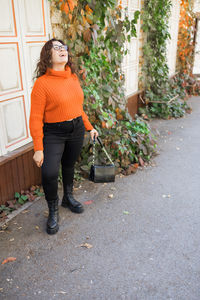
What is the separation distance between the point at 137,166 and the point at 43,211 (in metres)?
1.64

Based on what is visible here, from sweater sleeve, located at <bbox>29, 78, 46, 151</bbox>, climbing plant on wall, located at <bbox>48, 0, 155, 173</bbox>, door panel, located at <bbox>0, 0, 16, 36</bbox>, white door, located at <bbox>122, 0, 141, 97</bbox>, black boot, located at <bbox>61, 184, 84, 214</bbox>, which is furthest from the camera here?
white door, located at <bbox>122, 0, 141, 97</bbox>

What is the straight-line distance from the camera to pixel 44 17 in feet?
10.6

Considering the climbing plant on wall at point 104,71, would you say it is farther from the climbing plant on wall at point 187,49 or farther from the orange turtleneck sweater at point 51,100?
the climbing plant on wall at point 187,49

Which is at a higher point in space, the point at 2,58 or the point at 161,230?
the point at 2,58

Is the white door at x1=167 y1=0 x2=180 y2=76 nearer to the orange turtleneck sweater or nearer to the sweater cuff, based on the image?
the orange turtleneck sweater

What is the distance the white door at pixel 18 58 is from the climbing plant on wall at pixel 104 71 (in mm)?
370

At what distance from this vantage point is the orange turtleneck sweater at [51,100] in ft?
7.48

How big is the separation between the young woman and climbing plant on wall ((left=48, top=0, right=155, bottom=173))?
1049 millimetres

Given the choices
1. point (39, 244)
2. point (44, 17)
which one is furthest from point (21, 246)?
point (44, 17)

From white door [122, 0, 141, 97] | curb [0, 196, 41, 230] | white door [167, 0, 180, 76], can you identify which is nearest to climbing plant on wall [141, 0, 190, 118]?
white door [122, 0, 141, 97]

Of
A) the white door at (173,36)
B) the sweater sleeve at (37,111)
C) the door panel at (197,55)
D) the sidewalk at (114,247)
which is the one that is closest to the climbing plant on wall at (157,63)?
the white door at (173,36)

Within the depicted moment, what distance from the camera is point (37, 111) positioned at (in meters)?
2.29

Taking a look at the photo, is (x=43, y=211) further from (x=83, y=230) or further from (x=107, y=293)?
(x=107, y=293)

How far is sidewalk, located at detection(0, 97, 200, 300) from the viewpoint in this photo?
6.95 feet
